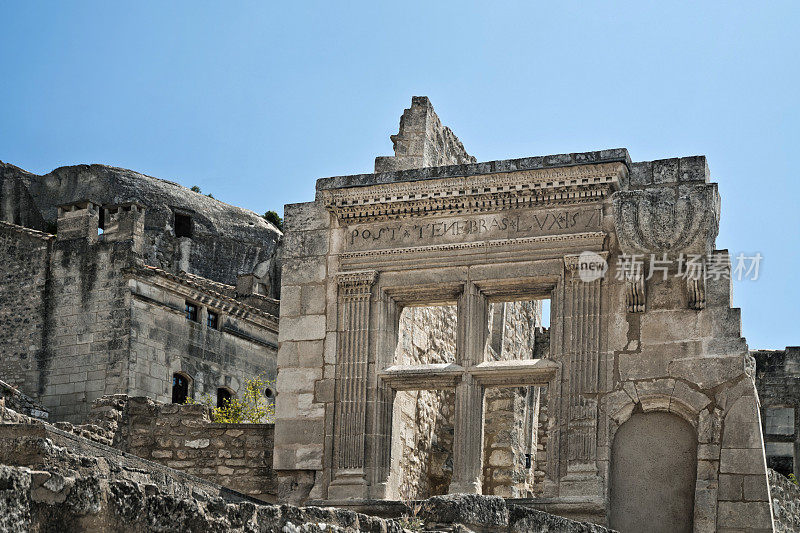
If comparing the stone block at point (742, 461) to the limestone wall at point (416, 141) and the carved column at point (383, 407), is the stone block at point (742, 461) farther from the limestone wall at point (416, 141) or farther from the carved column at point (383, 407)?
the limestone wall at point (416, 141)

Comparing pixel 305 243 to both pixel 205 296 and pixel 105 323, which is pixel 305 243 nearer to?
pixel 105 323

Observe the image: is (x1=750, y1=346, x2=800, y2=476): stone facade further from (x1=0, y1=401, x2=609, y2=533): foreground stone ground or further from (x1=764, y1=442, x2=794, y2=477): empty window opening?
(x1=0, y1=401, x2=609, y2=533): foreground stone ground

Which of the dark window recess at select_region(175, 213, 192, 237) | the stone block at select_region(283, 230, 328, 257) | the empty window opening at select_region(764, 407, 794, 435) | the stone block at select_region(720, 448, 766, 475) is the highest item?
the dark window recess at select_region(175, 213, 192, 237)

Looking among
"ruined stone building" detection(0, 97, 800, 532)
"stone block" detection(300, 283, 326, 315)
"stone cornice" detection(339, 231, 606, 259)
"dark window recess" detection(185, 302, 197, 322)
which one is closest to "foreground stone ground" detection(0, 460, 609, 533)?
"ruined stone building" detection(0, 97, 800, 532)

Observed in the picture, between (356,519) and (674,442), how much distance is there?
680cm

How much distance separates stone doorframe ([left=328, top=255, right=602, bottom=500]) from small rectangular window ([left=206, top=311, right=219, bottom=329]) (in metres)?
12.2

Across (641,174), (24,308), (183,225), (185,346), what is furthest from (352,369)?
(183,225)

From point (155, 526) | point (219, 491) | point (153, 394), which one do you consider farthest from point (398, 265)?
point (153, 394)

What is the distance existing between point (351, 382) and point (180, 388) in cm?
1205

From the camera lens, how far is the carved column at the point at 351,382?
1524cm

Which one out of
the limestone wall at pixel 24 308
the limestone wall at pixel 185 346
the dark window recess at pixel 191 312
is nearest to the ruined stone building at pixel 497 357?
the limestone wall at pixel 185 346

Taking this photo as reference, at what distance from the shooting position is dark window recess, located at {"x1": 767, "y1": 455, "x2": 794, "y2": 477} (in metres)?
22.5

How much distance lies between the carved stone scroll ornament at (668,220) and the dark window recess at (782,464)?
8837 millimetres

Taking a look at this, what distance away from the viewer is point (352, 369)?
15.6 meters
